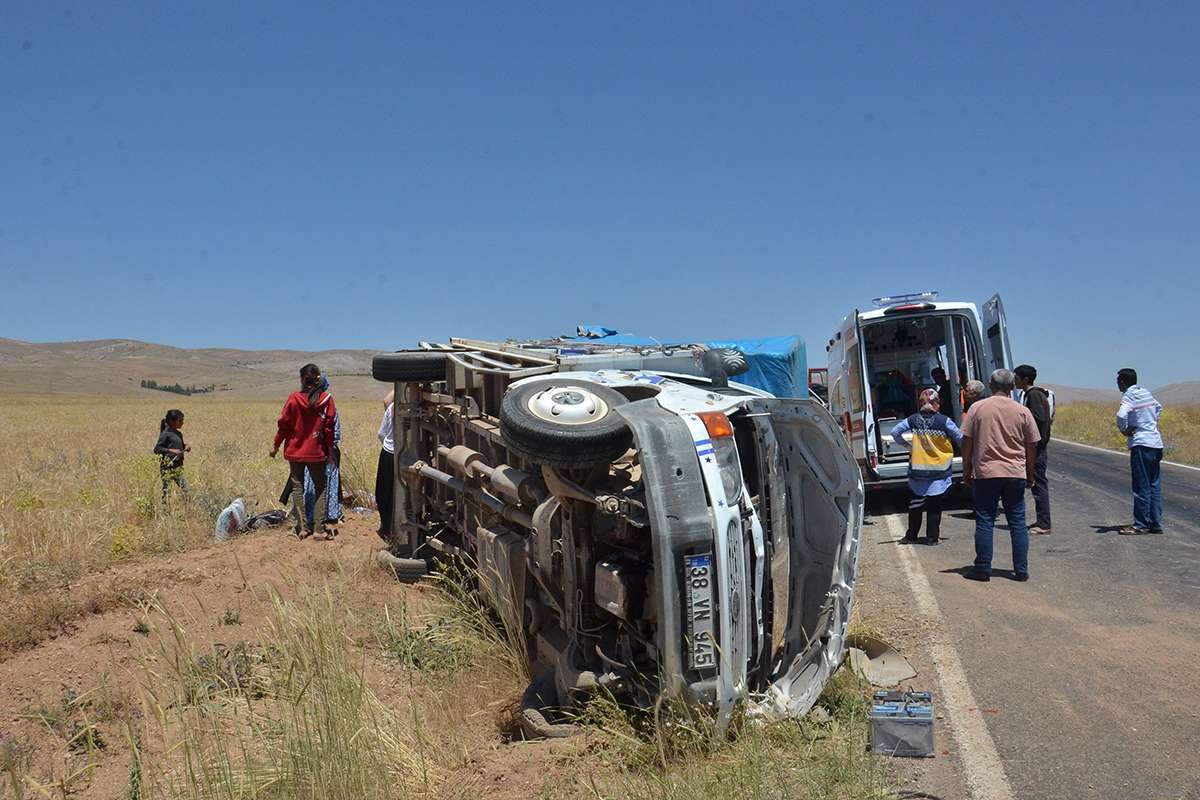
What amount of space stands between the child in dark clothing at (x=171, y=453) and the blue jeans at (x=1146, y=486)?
35.3 ft

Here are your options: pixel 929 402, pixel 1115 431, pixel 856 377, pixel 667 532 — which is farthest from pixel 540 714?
pixel 1115 431

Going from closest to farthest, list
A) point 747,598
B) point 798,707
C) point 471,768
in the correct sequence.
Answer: point 471,768 → point 747,598 → point 798,707

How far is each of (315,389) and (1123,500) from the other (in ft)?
35.9

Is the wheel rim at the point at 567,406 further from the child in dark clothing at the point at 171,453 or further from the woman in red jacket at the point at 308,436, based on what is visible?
the child in dark clothing at the point at 171,453

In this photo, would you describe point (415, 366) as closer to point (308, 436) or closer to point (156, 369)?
point (308, 436)

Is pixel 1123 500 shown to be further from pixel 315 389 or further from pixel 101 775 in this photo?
pixel 101 775

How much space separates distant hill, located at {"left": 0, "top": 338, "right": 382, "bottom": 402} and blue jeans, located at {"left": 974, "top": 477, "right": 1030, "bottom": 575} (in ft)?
281

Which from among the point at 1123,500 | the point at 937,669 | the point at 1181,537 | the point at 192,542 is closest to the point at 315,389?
the point at 192,542

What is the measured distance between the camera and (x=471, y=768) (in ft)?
14.2

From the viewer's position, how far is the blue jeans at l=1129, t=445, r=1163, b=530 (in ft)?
32.0

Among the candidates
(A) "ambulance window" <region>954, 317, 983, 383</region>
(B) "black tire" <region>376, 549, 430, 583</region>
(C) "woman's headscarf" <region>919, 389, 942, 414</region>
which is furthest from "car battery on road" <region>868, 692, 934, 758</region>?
(A) "ambulance window" <region>954, 317, 983, 383</region>

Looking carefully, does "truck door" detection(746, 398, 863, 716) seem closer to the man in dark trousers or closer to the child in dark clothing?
the man in dark trousers

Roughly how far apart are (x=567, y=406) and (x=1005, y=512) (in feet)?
15.3

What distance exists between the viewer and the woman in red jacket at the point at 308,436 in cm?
974
